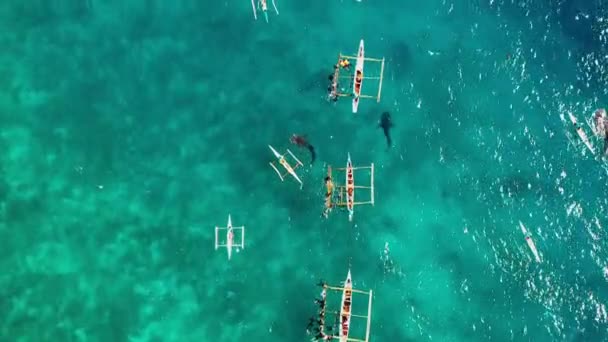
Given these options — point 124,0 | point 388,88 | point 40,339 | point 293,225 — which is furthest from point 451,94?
point 40,339

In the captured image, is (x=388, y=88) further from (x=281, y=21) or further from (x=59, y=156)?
(x=59, y=156)

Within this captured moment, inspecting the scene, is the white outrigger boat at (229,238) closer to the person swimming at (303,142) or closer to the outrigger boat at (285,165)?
the outrigger boat at (285,165)

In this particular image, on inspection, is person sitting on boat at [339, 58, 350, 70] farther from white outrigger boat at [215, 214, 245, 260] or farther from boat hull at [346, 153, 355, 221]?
white outrigger boat at [215, 214, 245, 260]

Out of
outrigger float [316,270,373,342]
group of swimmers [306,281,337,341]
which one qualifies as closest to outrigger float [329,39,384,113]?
outrigger float [316,270,373,342]

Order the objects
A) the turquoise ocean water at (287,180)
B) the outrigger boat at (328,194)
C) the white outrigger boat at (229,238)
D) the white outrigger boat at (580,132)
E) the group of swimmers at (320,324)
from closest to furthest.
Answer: the turquoise ocean water at (287,180) → the white outrigger boat at (229,238) → the group of swimmers at (320,324) → the outrigger boat at (328,194) → the white outrigger boat at (580,132)

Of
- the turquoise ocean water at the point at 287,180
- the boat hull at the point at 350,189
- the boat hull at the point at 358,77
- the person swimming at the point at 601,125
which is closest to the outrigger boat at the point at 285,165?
the turquoise ocean water at the point at 287,180

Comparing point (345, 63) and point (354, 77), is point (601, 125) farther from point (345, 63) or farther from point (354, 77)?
point (345, 63)
